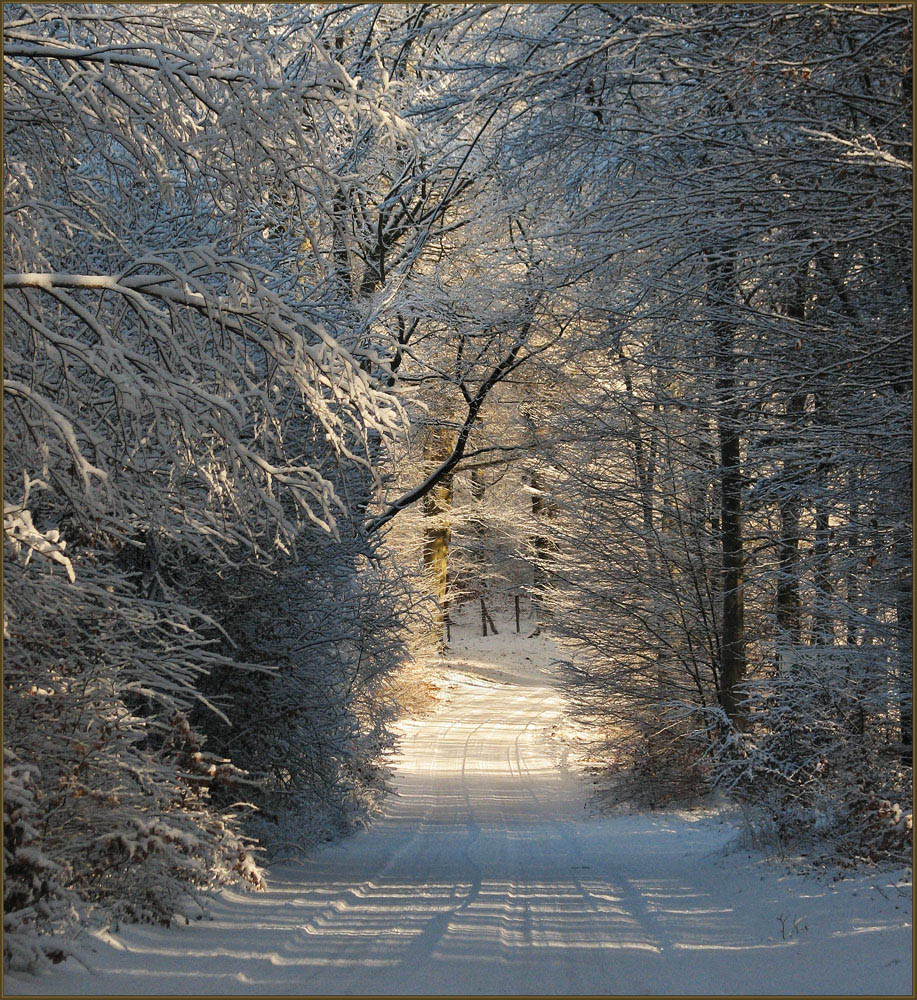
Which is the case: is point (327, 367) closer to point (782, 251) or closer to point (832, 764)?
point (782, 251)

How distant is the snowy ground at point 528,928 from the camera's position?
16.3 ft

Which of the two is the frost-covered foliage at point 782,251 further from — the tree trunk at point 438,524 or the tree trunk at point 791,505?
the tree trunk at point 438,524

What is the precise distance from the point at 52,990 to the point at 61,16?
16.2ft

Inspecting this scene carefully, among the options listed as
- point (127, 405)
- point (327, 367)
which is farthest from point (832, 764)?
point (127, 405)

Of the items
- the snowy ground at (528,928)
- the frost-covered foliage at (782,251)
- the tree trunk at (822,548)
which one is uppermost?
the frost-covered foliage at (782,251)

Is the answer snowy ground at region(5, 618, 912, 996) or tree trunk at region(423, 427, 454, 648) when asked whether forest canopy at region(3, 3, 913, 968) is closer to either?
snowy ground at region(5, 618, 912, 996)

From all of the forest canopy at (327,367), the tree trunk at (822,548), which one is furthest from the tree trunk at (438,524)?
the tree trunk at (822,548)

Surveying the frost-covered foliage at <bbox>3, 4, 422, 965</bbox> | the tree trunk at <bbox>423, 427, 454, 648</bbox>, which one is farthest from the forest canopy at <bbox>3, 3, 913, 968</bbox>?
the tree trunk at <bbox>423, 427, 454, 648</bbox>

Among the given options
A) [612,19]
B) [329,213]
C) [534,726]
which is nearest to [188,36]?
[329,213]

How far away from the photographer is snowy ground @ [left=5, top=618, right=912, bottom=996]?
16.3 ft

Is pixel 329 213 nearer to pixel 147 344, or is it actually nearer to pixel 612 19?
pixel 147 344

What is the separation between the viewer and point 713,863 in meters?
8.87

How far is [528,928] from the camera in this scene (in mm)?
6395

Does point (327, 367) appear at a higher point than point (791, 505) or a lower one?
higher
